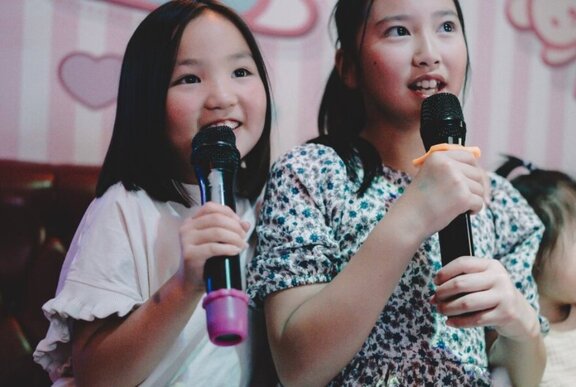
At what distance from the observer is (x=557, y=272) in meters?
1.08

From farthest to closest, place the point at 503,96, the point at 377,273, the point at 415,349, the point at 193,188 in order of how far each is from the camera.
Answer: the point at 503,96, the point at 193,188, the point at 415,349, the point at 377,273

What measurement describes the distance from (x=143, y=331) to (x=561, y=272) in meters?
0.71

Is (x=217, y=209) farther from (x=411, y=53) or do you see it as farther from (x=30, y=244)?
(x=30, y=244)

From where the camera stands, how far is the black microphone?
2.20ft

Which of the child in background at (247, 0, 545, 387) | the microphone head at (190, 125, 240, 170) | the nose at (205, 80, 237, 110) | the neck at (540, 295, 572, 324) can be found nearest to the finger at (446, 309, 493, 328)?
the child in background at (247, 0, 545, 387)

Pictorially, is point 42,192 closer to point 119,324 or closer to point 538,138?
Result: point 119,324

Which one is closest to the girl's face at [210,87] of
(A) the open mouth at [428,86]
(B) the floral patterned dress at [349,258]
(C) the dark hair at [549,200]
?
(B) the floral patterned dress at [349,258]

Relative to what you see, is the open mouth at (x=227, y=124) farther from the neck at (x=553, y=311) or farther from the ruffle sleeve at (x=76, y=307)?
the neck at (x=553, y=311)

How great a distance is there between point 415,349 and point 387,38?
416mm

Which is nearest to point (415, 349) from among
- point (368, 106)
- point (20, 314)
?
point (368, 106)

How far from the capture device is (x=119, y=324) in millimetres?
767

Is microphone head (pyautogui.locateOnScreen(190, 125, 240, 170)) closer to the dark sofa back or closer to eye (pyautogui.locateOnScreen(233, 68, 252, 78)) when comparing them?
eye (pyautogui.locateOnScreen(233, 68, 252, 78))

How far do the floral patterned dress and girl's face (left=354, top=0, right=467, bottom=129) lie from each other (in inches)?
4.4

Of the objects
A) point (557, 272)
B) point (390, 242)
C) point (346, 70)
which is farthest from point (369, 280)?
point (557, 272)
